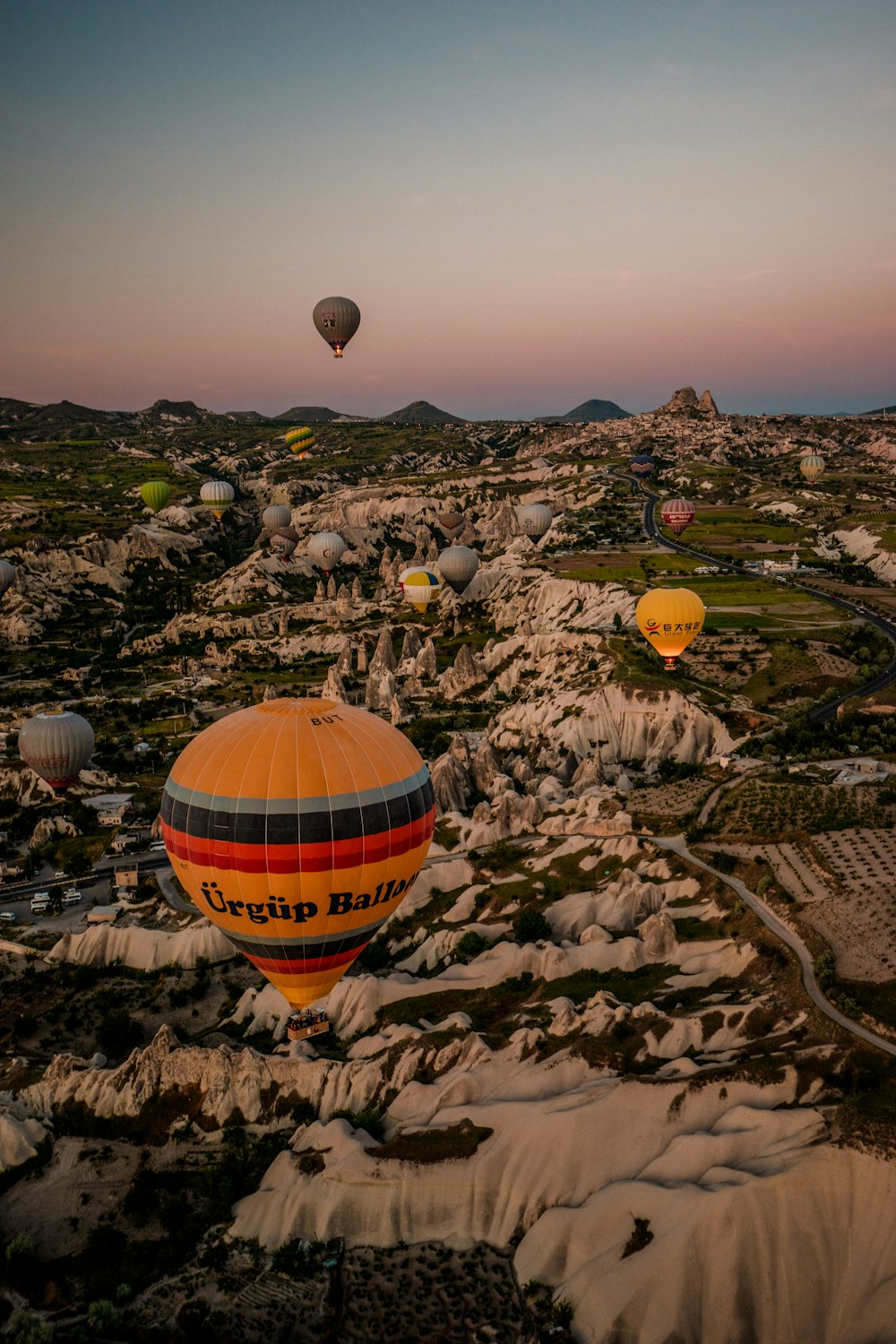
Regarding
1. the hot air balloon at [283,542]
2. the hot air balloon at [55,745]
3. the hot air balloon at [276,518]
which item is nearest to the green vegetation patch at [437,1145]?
the hot air balloon at [55,745]

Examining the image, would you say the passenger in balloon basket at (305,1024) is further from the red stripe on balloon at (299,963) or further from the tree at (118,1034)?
the tree at (118,1034)

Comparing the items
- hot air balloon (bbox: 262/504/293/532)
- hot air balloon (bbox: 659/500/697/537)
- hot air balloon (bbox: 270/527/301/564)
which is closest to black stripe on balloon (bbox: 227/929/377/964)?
hot air balloon (bbox: 659/500/697/537)

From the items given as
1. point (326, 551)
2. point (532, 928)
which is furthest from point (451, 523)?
point (532, 928)

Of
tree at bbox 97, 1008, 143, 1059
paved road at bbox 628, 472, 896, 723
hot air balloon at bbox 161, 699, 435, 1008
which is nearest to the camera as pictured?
hot air balloon at bbox 161, 699, 435, 1008

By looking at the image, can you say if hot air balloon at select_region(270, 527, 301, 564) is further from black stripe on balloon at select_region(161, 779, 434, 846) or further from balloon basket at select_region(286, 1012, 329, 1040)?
black stripe on balloon at select_region(161, 779, 434, 846)

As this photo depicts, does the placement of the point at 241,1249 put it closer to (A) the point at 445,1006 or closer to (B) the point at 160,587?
(A) the point at 445,1006

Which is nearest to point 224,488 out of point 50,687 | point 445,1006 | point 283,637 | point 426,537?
point 426,537
